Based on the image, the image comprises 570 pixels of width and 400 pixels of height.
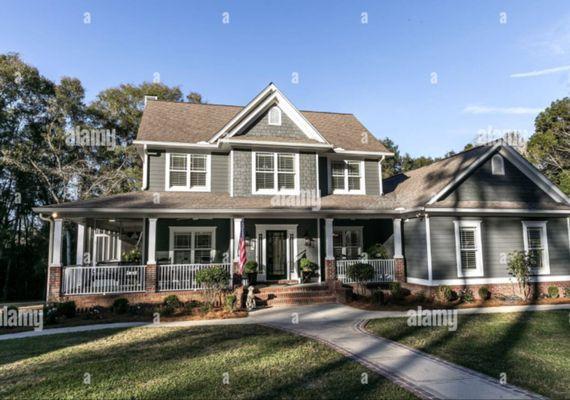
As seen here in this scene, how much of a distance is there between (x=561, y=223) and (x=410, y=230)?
6.26 meters

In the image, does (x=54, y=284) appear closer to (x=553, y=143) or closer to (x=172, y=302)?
(x=172, y=302)

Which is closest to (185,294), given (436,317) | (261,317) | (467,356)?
(261,317)

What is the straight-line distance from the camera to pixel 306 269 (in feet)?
47.4

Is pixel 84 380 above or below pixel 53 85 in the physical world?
below

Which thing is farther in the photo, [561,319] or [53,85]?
[53,85]

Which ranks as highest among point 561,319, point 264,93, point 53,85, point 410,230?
point 53,85

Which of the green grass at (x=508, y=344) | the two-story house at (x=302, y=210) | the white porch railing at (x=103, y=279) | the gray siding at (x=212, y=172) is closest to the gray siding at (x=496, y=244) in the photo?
the two-story house at (x=302, y=210)

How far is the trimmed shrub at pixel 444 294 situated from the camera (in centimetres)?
1280

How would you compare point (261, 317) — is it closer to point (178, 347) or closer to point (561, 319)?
point (178, 347)

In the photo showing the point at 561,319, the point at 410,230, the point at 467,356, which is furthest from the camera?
the point at 410,230

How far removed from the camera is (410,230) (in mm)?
14789

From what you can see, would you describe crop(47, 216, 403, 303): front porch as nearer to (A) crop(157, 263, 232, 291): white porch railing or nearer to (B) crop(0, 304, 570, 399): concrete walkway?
(A) crop(157, 263, 232, 291): white porch railing

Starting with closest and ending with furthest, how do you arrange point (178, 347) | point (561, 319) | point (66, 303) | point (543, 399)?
1. point (543, 399)
2. point (178, 347)
3. point (561, 319)
4. point (66, 303)

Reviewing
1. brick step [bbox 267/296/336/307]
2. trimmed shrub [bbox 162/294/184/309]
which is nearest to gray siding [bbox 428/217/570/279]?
brick step [bbox 267/296/336/307]
